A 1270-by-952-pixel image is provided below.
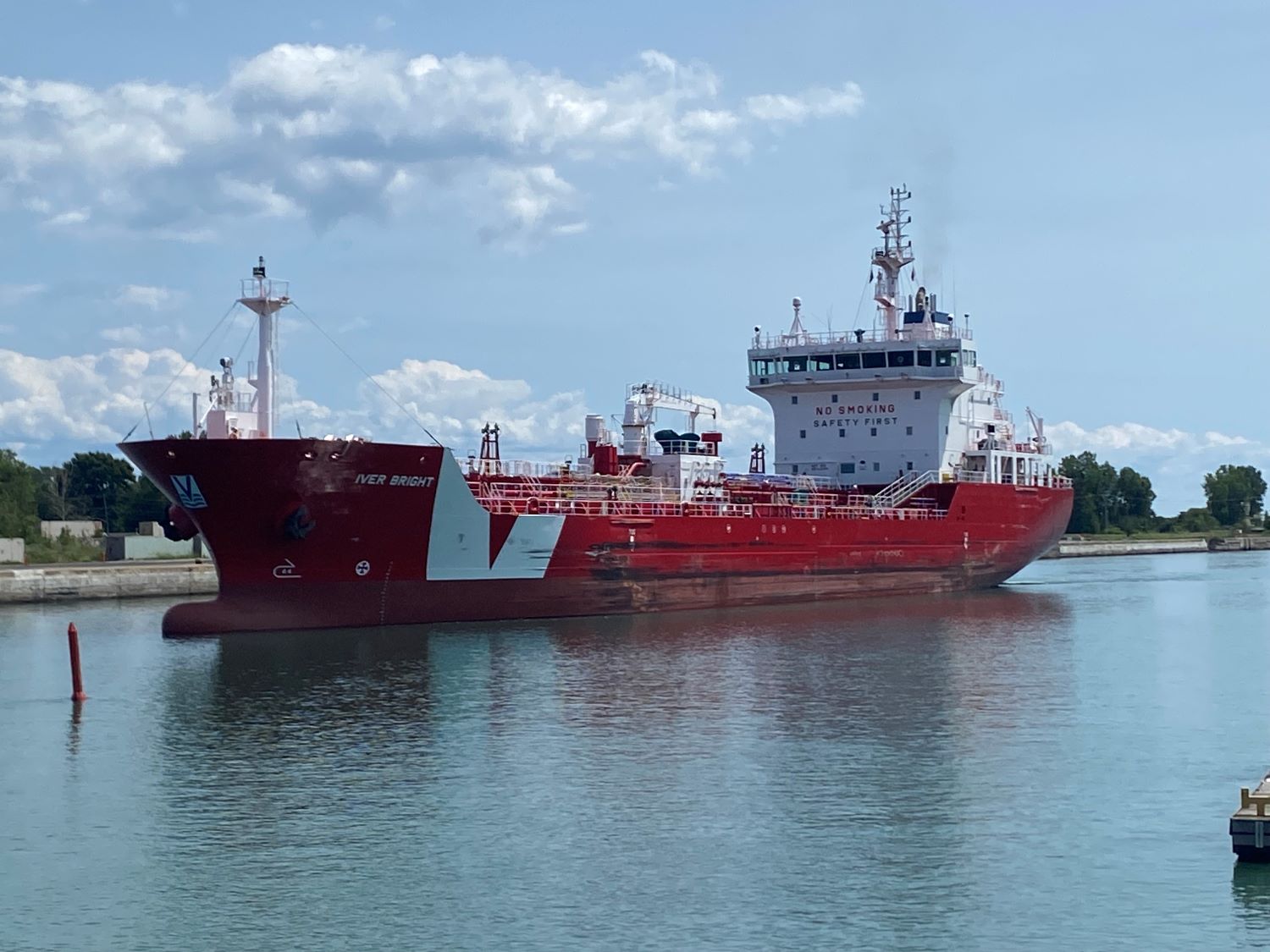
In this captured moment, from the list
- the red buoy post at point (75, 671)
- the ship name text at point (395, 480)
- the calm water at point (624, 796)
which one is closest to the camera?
the calm water at point (624, 796)

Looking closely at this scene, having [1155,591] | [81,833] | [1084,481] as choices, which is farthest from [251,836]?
[1084,481]

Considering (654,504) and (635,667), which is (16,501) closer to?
(654,504)

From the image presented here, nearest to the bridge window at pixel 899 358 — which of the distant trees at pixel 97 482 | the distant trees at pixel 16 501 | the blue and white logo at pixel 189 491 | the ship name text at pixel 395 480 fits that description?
the ship name text at pixel 395 480

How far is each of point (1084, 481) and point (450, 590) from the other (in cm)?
9105

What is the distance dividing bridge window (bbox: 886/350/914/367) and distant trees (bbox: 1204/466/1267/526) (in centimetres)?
8540

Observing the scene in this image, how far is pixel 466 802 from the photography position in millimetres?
15500

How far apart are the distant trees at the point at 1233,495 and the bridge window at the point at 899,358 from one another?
8540cm

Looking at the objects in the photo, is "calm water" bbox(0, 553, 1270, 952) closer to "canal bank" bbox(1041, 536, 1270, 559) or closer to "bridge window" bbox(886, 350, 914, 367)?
"bridge window" bbox(886, 350, 914, 367)

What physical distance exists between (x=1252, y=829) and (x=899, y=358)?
30.0 m

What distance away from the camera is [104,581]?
43.6m

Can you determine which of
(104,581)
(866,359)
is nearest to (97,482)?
(104,581)

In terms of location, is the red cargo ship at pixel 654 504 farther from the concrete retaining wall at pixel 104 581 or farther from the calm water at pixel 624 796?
the concrete retaining wall at pixel 104 581

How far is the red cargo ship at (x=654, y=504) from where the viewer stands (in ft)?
88.7

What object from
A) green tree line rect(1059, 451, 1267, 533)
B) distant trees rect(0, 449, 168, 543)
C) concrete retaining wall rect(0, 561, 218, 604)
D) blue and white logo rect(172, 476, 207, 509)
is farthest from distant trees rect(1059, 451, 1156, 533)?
blue and white logo rect(172, 476, 207, 509)
